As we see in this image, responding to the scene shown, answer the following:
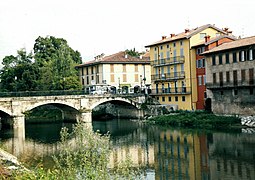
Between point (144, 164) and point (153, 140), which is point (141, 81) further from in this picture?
point (144, 164)

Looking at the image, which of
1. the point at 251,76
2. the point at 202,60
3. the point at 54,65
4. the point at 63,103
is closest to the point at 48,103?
the point at 63,103

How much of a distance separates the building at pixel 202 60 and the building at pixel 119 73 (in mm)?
17449

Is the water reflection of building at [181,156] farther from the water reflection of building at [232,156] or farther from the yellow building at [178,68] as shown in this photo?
the yellow building at [178,68]

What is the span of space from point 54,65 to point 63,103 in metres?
19.8

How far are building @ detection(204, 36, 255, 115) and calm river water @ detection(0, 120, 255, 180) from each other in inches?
223

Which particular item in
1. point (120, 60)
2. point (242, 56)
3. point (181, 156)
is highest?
point (120, 60)

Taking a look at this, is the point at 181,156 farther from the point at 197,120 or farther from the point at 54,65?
the point at 54,65

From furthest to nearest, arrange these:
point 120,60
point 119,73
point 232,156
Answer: point 120,60 → point 119,73 → point 232,156

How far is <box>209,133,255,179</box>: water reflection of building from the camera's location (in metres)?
24.4

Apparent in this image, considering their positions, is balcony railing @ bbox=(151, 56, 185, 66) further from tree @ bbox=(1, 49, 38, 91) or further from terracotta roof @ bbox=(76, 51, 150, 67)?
tree @ bbox=(1, 49, 38, 91)

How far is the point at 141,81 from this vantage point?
71.0 metres

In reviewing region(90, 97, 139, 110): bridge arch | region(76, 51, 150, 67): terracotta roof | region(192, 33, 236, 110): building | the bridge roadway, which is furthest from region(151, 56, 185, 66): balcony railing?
region(76, 51, 150, 67): terracotta roof

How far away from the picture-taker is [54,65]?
73.6m

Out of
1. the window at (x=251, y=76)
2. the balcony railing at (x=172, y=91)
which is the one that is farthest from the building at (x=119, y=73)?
the window at (x=251, y=76)
